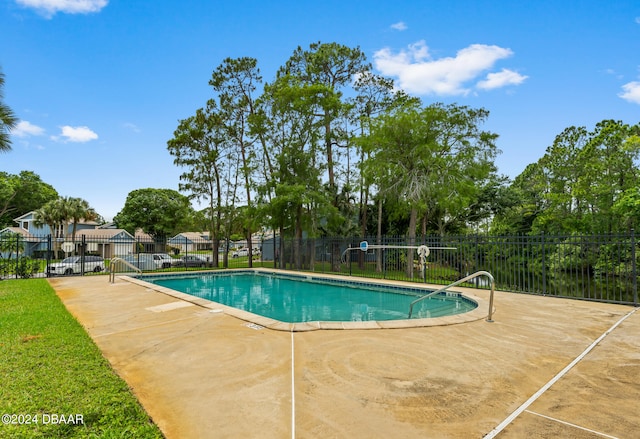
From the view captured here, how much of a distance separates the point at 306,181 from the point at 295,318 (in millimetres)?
11715

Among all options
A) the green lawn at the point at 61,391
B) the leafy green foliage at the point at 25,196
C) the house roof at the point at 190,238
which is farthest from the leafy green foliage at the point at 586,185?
the leafy green foliage at the point at 25,196

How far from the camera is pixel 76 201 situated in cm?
2864

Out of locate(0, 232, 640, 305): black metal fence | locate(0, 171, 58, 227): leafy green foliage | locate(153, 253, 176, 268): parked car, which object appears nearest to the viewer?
locate(0, 232, 640, 305): black metal fence

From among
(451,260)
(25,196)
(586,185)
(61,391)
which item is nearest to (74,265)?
(61,391)

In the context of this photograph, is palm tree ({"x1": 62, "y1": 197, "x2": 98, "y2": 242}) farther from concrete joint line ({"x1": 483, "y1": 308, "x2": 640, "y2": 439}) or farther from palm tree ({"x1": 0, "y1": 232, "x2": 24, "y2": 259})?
concrete joint line ({"x1": 483, "y1": 308, "x2": 640, "y2": 439})

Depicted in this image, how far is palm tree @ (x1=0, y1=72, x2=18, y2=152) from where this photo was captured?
10135mm

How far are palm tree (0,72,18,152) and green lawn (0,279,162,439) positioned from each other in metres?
8.68

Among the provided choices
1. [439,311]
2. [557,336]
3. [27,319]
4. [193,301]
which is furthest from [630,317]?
[27,319]

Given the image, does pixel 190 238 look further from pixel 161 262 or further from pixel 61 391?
pixel 61 391

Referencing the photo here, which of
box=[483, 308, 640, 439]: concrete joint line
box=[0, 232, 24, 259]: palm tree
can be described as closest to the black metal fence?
box=[0, 232, 24, 259]: palm tree

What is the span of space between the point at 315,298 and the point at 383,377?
23.7 feet

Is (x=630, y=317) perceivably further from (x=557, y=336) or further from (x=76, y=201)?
(x=76, y=201)

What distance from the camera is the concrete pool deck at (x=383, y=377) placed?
2268 mm

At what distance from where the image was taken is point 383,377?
10.3 feet
